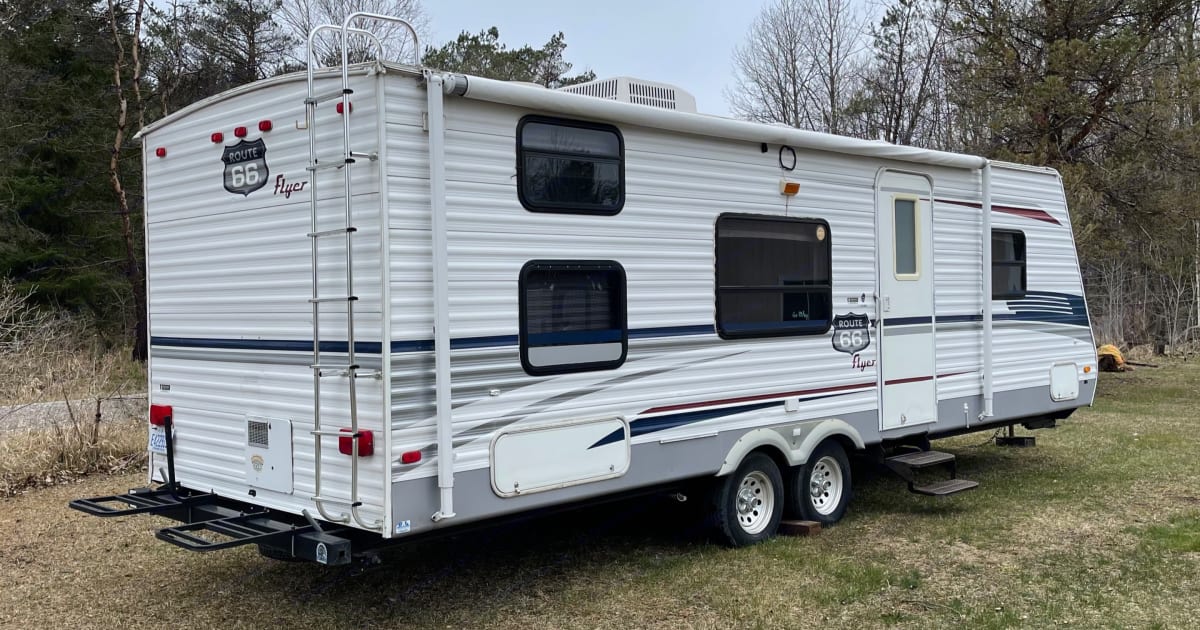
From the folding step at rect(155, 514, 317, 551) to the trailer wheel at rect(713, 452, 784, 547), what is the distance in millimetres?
2565

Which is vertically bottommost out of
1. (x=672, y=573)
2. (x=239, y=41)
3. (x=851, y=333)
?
(x=672, y=573)

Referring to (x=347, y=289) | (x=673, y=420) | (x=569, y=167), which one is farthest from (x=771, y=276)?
(x=347, y=289)

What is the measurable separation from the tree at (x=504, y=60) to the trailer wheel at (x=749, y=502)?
19459 millimetres

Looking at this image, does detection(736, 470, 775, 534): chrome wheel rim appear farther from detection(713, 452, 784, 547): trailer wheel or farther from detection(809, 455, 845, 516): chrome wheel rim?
detection(809, 455, 845, 516): chrome wheel rim

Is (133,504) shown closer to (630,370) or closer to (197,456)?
(197,456)

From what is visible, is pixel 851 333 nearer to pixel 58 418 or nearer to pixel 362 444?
pixel 362 444

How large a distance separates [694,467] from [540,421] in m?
1.21

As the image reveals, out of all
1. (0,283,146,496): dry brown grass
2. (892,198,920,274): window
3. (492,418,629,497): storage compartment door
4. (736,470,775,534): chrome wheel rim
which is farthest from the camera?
(0,283,146,496): dry brown grass

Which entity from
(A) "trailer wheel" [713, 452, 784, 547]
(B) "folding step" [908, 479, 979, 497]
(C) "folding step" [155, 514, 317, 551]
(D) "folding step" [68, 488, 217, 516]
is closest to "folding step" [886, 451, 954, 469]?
(B) "folding step" [908, 479, 979, 497]

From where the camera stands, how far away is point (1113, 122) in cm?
1456

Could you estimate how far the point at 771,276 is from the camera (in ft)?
20.5

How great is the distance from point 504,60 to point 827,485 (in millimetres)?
19918

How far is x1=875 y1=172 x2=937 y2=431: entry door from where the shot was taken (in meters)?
6.98

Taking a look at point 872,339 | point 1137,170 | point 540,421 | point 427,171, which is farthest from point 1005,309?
point 1137,170
